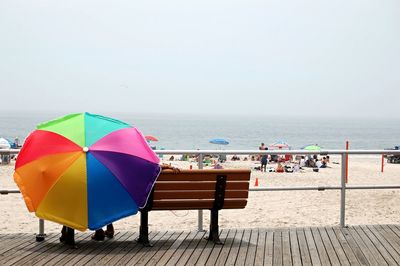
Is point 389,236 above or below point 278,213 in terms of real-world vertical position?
above

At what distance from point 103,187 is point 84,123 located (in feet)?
2.36

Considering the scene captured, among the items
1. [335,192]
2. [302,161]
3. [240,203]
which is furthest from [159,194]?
[302,161]

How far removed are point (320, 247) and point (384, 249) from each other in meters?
0.63

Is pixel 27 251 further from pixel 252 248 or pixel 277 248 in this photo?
pixel 277 248

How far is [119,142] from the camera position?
17.6 feet

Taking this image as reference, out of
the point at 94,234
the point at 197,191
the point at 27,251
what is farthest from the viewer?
the point at 94,234

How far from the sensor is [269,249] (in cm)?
567

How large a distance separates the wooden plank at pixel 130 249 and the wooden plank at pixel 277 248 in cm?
126

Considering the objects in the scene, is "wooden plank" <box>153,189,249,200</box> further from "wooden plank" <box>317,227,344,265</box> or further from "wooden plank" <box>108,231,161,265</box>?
"wooden plank" <box>317,227,344,265</box>

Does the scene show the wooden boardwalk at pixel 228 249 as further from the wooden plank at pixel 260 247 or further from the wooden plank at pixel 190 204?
the wooden plank at pixel 190 204

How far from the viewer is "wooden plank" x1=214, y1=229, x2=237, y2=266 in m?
5.20

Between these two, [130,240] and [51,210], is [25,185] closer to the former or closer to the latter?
[51,210]

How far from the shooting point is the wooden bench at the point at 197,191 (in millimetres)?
5680

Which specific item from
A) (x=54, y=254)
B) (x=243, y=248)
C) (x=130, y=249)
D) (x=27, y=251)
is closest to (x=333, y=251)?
(x=243, y=248)
